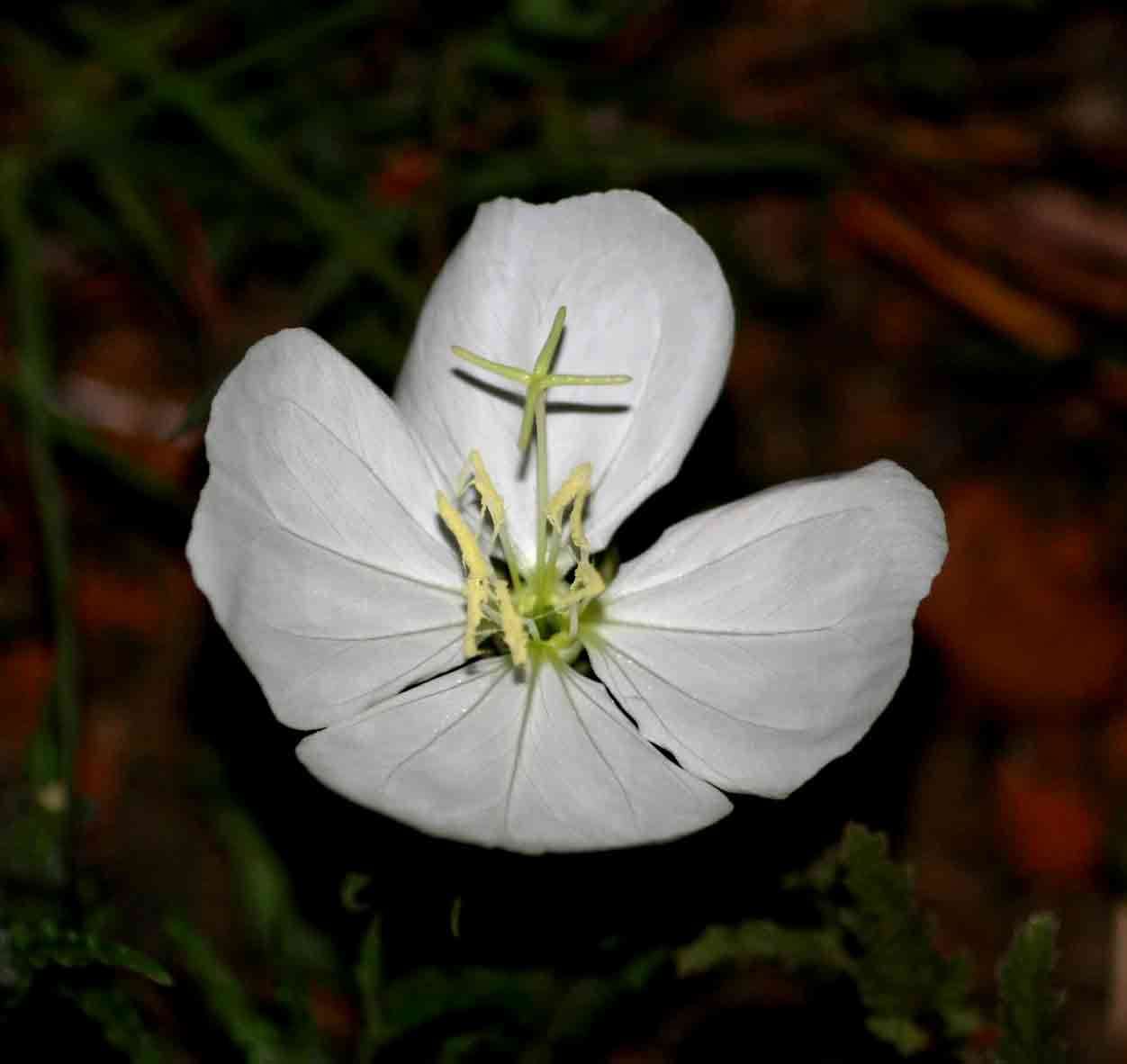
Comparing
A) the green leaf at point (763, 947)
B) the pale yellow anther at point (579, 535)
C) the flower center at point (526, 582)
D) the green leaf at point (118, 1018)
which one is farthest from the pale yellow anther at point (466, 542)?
the green leaf at point (118, 1018)

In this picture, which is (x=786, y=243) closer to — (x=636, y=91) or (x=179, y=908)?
(x=636, y=91)

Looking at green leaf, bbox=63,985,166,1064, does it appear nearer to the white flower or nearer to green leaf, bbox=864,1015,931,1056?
Result: the white flower

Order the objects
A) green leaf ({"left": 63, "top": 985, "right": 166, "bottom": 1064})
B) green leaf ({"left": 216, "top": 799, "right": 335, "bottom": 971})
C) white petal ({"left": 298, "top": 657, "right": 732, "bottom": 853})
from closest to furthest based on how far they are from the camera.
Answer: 1. white petal ({"left": 298, "top": 657, "right": 732, "bottom": 853})
2. green leaf ({"left": 63, "top": 985, "right": 166, "bottom": 1064})
3. green leaf ({"left": 216, "top": 799, "right": 335, "bottom": 971})

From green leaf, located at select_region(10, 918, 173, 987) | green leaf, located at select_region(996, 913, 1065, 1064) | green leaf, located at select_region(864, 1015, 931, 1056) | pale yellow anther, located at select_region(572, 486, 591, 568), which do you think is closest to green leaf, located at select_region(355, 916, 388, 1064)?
green leaf, located at select_region(10, 918, 173, 987)

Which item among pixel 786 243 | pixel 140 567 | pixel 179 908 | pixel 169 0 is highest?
pixel 169 0

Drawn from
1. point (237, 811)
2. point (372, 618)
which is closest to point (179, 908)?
point (237, 811)

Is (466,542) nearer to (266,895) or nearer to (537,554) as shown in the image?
(537,554)
